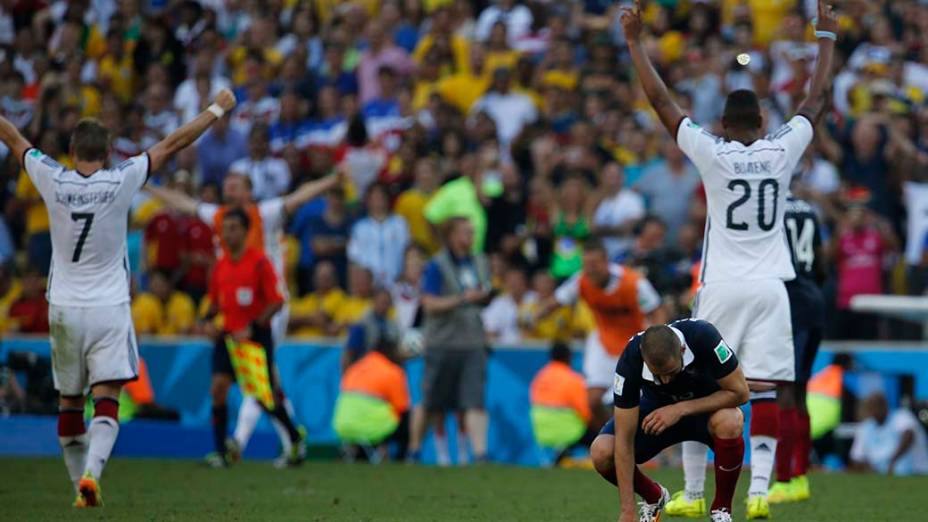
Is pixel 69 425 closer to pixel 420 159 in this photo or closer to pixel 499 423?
pixel 499 423

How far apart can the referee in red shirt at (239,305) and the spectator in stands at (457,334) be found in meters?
2.00

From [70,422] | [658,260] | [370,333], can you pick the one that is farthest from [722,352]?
[370,333]

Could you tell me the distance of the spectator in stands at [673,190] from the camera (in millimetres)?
18578

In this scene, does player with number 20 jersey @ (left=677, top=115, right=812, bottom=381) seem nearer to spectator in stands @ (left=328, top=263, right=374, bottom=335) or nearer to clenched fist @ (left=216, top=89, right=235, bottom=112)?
clenched fist @ (left=216, top=89, right=235, bottom=112)

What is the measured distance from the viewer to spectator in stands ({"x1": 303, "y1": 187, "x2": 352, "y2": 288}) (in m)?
19.5

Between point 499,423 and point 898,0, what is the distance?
772 cm

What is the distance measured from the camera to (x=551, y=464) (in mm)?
16969

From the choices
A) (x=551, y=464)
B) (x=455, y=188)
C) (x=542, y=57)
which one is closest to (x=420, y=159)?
(x=455, y=188)

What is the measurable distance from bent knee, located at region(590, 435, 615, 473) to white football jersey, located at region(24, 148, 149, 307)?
3.56 metres

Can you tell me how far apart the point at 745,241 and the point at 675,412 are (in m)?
1.76

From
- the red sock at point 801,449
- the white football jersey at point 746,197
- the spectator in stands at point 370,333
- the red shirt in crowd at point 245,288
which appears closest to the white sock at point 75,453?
the red shirt in crowd at point 245,288

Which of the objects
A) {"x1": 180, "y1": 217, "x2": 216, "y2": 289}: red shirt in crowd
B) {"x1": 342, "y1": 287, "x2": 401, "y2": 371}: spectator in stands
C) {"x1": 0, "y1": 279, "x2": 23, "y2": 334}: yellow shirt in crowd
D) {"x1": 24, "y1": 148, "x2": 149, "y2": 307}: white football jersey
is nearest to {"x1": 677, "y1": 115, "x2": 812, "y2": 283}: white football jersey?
{"x1": 24, "y1": 148, "x2": 149, "y2": 307}: white football jersey

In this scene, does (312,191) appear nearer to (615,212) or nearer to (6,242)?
(615,212)

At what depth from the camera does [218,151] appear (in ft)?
68.8
